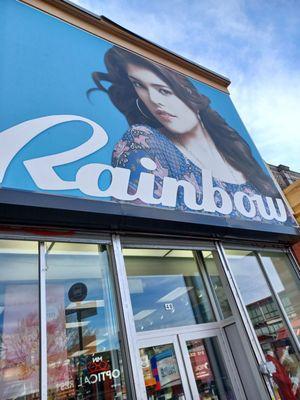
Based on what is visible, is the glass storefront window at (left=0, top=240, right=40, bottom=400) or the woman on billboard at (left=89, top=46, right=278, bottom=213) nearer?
the glass storefront window at (left=0, top=240, right=40, bottom=400)

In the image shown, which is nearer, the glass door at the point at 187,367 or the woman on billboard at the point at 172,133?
the glass door at the point at 187,367

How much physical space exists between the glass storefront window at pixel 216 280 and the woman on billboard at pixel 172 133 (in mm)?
1170

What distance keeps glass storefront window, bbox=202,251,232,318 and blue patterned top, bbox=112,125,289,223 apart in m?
0.84

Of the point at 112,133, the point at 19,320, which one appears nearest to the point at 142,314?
the point at 19,320

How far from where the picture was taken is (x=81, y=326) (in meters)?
3.56

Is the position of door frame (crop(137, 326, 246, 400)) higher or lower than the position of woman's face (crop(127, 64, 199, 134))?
lower

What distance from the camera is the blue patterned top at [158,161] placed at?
15.0 ft

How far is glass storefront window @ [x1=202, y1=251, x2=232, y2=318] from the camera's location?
5012 millimetres

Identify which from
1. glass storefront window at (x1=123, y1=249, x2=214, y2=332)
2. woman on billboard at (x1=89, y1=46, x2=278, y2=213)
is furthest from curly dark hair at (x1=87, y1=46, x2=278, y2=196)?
glass storefront window at (x1=123, y1=249, x2=214, y2=332)

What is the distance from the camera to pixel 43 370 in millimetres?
2896

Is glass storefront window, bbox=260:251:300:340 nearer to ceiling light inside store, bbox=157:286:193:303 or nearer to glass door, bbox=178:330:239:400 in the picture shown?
glass door, bbox=178:330:239:400

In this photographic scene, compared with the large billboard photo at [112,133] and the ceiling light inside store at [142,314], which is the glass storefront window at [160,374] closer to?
the ceiling light inside store at [142,314]

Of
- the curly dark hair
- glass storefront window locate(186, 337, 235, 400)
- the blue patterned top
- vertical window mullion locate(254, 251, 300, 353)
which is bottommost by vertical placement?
glass storefront window locate(186, 337, 235, 400)

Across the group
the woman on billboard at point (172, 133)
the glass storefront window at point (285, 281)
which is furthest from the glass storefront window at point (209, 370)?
the woman on billboard at point (172, 133)
